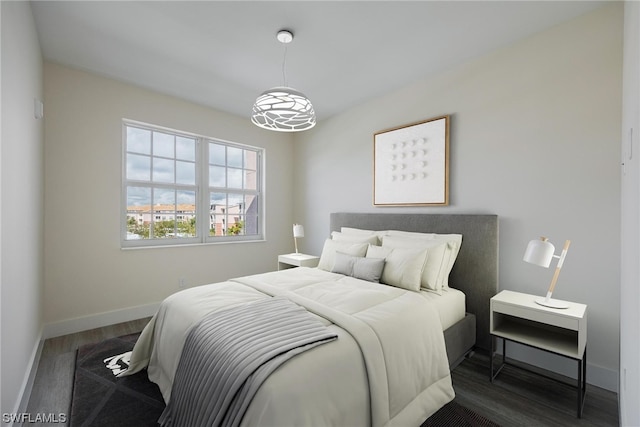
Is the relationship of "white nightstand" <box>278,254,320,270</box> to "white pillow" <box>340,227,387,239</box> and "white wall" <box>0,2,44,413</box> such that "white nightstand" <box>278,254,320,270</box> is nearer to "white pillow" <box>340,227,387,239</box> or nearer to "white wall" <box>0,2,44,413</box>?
"white pillow" <box>340,227,387,239</box>

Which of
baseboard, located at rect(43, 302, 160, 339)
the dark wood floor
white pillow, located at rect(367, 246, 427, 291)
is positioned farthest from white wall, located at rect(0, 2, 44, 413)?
white pillow, located at rect(367, 246, 427, 291)

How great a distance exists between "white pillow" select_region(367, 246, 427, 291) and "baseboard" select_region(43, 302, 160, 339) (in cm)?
278

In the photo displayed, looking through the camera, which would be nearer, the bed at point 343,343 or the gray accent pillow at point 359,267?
the bed at point 343,343

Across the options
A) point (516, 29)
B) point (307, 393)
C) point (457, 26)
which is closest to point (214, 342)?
point (307, 393)

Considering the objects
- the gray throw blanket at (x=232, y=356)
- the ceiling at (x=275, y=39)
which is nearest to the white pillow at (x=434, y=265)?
the gray throw blanket at (x=232, y=356)

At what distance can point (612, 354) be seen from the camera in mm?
2070

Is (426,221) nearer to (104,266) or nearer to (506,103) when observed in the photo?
(506,103)

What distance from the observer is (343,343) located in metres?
1.44

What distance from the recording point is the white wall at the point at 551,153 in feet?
6.84

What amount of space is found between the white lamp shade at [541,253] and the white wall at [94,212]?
356cm

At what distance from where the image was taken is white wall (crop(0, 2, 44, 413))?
1555 millimetres

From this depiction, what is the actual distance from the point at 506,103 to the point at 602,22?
28.8 inches

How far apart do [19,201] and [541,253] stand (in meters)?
3.41

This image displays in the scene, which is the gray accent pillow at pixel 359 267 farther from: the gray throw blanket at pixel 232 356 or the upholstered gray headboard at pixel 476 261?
the gray throw blanket at pixel 232 356
